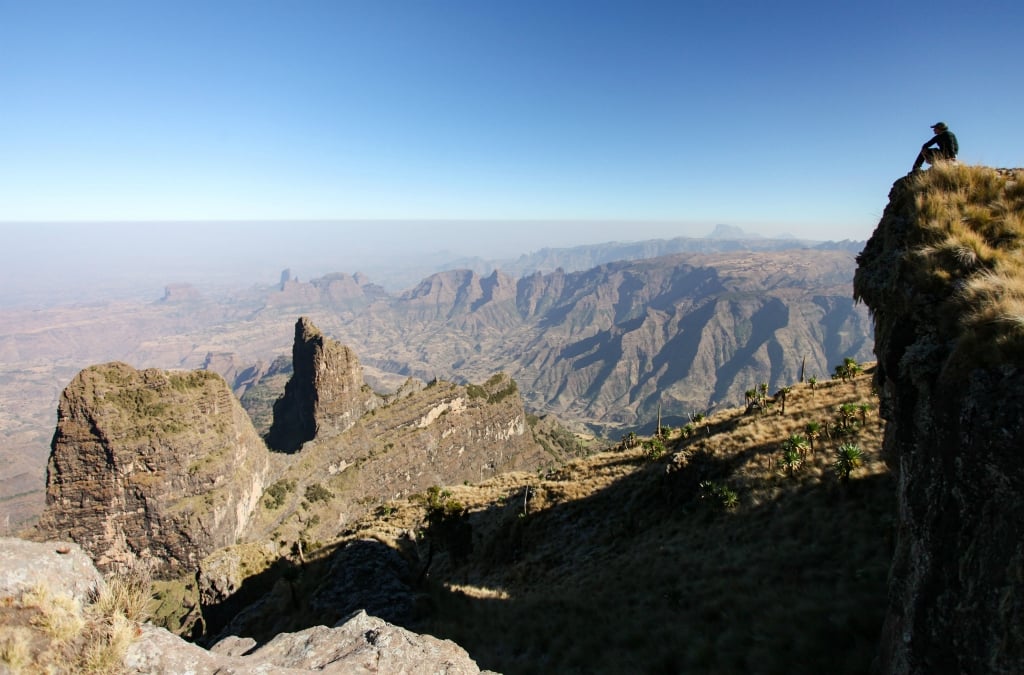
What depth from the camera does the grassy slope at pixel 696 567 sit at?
1407cm

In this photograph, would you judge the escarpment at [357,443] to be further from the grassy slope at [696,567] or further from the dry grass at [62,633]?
the dry grass at [62,633]

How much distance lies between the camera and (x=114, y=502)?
7138cm

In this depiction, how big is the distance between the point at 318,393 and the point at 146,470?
3894 centimetres

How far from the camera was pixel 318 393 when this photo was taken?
4318 inches

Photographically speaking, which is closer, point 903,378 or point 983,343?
point 983,343

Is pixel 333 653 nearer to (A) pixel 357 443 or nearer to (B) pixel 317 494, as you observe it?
(B) pixel 317 494

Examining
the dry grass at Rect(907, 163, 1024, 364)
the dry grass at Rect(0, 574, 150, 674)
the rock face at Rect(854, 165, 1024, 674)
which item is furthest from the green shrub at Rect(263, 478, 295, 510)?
the dry grass at Rect(907, 163, 1024, 364)

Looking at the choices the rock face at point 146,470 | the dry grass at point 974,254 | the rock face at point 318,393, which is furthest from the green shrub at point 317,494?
the dry grass at point 974,254

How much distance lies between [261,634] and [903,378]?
3014 cm

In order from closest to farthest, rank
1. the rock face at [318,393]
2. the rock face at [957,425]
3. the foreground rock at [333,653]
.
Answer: the rock face at [957,425] → the foreground rock at [333,653] → the rock face at [318,393]

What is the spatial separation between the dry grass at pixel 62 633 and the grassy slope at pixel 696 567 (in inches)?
487

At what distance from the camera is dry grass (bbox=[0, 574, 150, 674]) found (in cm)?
633

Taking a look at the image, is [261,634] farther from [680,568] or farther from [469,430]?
[469,430]

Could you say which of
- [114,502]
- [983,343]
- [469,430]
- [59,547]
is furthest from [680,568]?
[469,430]
